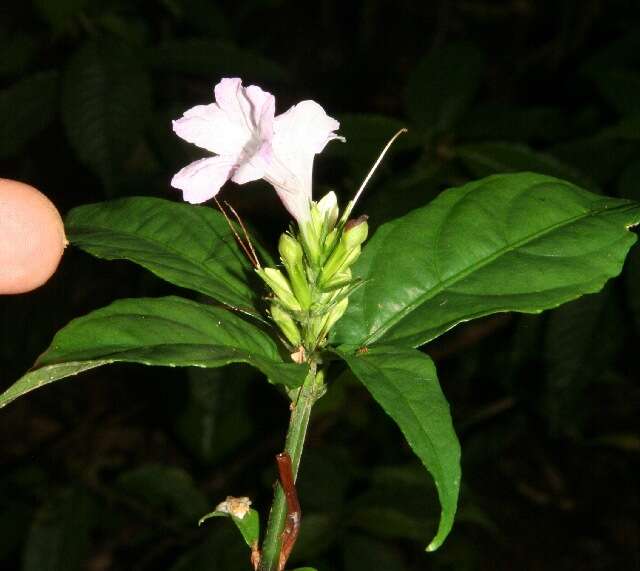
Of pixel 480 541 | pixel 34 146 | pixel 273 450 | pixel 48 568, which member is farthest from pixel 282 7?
pixel 48 568

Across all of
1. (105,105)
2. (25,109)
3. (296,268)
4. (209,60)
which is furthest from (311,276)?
(25,109)

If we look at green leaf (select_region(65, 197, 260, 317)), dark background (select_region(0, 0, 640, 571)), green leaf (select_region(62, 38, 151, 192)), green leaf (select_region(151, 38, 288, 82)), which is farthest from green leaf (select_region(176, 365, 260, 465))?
green leaf (select_region(65, 197, 260, 317))

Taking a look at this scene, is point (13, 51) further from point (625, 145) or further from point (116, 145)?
point (625, 145)

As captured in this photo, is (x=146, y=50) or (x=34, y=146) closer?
(x=146, y=50)

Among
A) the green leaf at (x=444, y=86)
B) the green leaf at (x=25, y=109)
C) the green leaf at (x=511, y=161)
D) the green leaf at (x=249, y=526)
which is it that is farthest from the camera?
the green leaf at (x=25, y=109)

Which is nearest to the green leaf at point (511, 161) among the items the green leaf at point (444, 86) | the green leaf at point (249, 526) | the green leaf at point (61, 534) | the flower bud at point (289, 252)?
the green leaf at point (444, 86)

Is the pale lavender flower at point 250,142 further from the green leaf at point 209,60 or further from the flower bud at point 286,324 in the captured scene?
the green leaf at point 209,60
